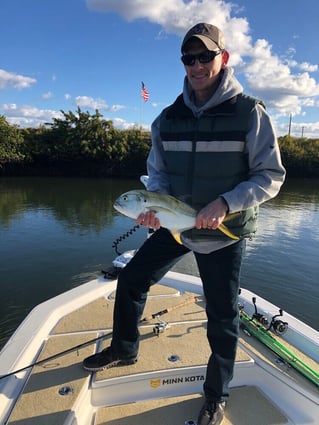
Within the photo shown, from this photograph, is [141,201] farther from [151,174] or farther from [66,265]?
[66,265]

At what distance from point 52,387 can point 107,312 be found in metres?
1.18

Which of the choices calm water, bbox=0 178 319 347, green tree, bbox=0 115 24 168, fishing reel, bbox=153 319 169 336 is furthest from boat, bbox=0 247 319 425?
green tree, bbox=0 115 24 168

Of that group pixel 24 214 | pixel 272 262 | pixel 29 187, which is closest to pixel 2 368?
pixel 272 262

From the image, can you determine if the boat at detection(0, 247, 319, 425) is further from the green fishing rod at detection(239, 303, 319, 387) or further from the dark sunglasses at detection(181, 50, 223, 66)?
the dark sunglasses at detection(181, 50, 223, 66)

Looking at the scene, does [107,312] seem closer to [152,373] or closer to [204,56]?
[152,373]

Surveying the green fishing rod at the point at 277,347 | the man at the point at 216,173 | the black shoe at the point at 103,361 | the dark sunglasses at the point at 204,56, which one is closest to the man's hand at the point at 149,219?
the man at the point at 216,173

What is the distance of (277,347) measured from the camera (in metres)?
3.02

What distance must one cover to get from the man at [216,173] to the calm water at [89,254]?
4479 mm

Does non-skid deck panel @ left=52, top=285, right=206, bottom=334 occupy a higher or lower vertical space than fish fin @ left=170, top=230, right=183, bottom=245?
lower

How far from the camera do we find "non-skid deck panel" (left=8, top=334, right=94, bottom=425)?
7.22 ft

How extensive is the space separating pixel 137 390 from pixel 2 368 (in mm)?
1069

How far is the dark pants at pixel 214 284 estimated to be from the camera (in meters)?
2.25

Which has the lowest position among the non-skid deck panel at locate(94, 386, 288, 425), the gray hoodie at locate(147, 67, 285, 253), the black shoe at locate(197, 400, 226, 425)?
the non-skid deck panel at locate(94, 386, 288, 425)

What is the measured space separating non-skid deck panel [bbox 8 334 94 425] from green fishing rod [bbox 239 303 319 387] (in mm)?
1561
